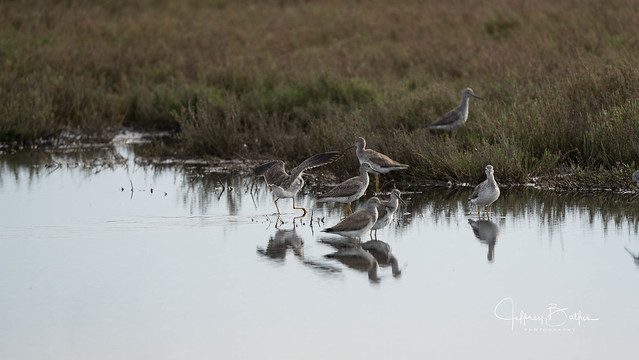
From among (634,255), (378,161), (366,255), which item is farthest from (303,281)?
(378,161)

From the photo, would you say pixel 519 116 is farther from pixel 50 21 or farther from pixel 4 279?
pixel 50 21

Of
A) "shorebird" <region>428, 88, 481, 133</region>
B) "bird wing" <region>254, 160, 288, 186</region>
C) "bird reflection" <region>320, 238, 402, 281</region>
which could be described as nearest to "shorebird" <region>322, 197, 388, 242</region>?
"bird reflection" <region>320, 238, 402, 281</region>

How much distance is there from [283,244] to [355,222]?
77 cm

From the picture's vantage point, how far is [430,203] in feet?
38.3

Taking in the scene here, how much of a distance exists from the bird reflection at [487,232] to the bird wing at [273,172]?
213 cm

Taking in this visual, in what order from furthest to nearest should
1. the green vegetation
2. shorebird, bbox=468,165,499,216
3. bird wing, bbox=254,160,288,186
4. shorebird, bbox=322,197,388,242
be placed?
1. the green vegetation
2. bird wing, bbox=254,160,288,186
3. shorebird, bbox=468,165,499,216
4. shorebird, bbox=322,197,388,242

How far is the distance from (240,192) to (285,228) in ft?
8.07

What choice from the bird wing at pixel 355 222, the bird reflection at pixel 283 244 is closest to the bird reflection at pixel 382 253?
the bird wing at pixel 355 222

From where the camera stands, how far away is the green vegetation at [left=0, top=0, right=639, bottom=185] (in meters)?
13.2

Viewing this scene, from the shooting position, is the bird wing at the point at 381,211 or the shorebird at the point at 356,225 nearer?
the shorebird at the point at 356,225

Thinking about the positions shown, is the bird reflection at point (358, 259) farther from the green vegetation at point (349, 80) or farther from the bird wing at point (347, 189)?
the green vegetation at point (349, 80)

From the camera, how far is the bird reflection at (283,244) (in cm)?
913

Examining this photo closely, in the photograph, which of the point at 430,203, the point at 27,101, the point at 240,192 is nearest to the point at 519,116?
the point at 430,203

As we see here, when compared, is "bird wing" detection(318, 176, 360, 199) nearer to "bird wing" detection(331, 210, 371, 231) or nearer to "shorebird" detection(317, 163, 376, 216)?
"shorebird" detection(317, 163, 376, 216)
